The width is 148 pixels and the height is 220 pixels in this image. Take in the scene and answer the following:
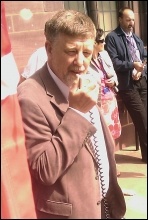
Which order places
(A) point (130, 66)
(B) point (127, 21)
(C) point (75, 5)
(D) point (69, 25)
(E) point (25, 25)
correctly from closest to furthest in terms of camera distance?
(D) point (69, 25)
(E) point (25, 25)
(A) point (130, 66)
(B) point (127, 21)
(C) point (75, 5)

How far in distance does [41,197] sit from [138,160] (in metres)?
3.50

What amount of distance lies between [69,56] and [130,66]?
116 inches

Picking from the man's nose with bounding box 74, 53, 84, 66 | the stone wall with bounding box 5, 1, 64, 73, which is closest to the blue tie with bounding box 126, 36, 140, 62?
the stone wall with bounding box 5, 1, 64, 73

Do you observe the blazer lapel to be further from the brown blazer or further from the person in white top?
the person in white top

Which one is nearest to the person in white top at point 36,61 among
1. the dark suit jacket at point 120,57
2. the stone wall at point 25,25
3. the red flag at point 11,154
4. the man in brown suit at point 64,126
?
the stone wall at point 25,25

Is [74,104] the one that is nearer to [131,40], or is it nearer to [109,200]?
[109,200]

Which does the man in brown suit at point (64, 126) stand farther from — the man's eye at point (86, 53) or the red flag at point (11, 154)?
the red flag at point (11, 154)

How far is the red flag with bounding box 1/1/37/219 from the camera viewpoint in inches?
38.6

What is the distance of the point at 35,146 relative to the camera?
4.46ft

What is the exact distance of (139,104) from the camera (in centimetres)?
454

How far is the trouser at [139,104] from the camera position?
4531mm

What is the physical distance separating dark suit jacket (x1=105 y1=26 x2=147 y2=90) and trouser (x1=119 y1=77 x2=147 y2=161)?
0.09 meters

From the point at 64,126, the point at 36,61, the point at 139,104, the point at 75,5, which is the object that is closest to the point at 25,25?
the point at 36,61

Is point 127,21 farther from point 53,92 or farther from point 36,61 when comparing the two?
point 53,92
